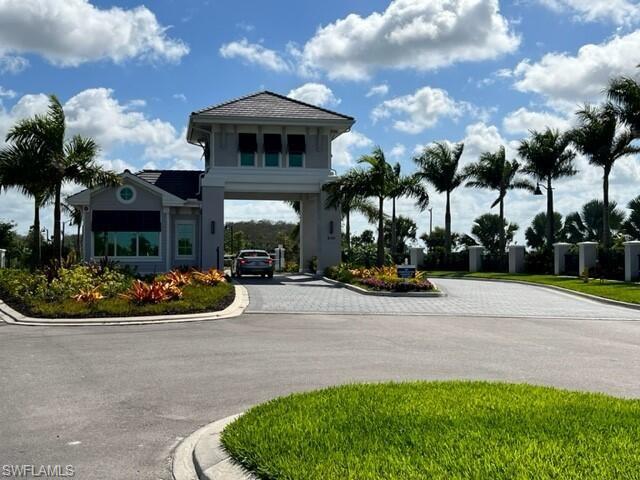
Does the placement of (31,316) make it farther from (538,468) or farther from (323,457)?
(538,468)

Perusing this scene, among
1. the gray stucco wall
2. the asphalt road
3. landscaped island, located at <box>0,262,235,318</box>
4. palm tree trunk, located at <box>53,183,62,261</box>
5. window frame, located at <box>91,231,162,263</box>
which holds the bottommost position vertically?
the asphalt road

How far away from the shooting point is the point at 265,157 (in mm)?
32719

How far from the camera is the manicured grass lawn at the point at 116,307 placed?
15.3 m

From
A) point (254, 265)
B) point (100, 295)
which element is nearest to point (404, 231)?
point (254, 265)

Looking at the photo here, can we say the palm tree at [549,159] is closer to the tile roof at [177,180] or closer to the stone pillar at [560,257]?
the stone pillar at [560,257]

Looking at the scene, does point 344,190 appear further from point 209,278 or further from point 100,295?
point 100,295

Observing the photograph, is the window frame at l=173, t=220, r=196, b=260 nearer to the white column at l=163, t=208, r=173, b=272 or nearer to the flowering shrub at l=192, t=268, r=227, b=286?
the white column at l=163, t=208, r=173, b=272

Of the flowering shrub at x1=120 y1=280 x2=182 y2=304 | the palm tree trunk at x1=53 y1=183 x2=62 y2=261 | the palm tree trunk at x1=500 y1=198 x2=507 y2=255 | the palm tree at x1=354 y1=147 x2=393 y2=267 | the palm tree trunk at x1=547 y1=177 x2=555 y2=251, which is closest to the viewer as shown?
the flowering shrub at x1=120 y1=280 x2=182 y2=304

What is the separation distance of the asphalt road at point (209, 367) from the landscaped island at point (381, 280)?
725cm

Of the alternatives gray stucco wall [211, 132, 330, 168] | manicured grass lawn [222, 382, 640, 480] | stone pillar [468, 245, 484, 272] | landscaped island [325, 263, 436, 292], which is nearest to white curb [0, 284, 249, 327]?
landscaped island [325, 263, 436, 292]

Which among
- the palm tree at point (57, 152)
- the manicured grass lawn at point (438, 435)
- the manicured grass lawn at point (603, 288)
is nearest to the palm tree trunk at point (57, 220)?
the palm tree at point (57, 152)

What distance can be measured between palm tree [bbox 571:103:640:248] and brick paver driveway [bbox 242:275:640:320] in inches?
522

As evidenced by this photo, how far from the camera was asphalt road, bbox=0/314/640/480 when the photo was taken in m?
6.03

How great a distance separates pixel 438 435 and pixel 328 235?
27797 mm
